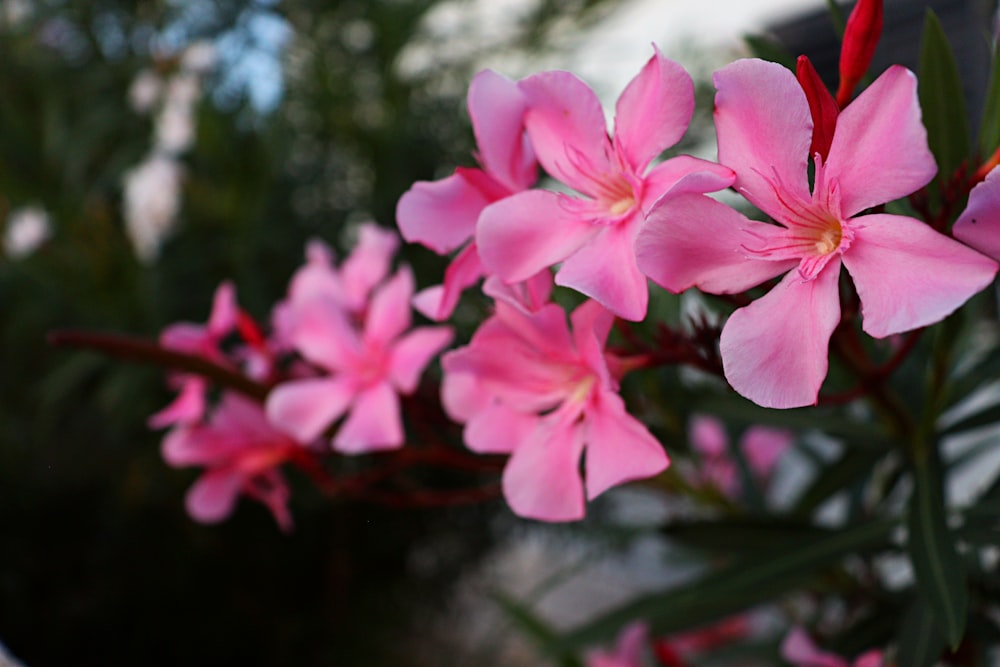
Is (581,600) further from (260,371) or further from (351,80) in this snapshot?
(260,371)

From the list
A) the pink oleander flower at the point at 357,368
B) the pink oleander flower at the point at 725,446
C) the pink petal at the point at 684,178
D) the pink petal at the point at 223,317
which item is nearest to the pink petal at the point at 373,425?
the pink oleander flower at the point at 357,368

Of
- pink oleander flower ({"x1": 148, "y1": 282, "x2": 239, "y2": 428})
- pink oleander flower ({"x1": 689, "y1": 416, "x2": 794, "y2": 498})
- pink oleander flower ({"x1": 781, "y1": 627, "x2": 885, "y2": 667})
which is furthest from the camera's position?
pink oleander flower ({"x1": 689, "y1": 416, "x2": 794, "y2": 498})

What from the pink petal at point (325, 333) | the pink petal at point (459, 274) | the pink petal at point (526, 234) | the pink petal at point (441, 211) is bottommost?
the pink petal at point (325, 333)

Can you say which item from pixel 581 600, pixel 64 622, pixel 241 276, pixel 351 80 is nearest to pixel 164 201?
pixel 241 276

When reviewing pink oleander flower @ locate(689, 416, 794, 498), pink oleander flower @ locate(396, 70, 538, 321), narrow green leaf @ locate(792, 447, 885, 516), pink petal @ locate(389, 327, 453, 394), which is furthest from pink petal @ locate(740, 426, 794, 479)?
pink oleander flower @ locate(396, 70, 538, 321)

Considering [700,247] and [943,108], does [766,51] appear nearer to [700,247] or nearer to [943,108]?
[943,108]

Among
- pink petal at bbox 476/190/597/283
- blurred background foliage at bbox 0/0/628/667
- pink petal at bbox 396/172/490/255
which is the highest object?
pink petal at bbox 476/190/597/283

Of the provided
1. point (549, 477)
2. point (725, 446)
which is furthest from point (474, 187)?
point (725, 446)

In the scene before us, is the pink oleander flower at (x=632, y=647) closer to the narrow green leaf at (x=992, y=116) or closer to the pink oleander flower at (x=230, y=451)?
the pink oleander flower at (x=230, y=451)

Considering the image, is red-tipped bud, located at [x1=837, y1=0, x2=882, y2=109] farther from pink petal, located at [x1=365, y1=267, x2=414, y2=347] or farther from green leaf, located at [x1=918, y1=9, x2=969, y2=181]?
pink petal, located at [x1=365, y1=267, x2=414, y2=347]
